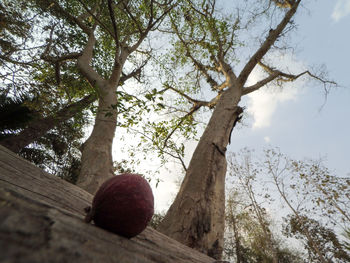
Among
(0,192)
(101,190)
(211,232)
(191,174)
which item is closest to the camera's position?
(0,192)

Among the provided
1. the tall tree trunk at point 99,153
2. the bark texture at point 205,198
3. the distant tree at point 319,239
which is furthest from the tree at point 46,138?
the distant tree at point 319,239

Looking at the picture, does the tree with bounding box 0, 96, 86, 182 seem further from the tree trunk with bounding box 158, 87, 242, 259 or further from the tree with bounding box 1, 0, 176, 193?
the tree trunk with bounding box 158, 87, 242, 259

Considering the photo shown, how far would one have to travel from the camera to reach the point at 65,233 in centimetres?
39

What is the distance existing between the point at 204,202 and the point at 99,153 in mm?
1726

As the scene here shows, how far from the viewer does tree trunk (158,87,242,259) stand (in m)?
2.14

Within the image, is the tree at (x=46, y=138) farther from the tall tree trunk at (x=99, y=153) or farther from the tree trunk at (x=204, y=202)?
the tree trunk at (x=204, y=202)

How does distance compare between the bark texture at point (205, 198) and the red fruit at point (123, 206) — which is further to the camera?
the bark texture at point (205, 198)

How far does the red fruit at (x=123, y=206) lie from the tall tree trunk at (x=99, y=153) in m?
1.73

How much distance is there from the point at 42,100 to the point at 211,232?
604 cm

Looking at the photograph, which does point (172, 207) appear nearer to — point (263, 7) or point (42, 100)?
point (42, 100)

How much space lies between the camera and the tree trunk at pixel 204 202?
2145 mm

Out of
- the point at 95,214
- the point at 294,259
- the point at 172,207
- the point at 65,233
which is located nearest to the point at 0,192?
the point at 65,233

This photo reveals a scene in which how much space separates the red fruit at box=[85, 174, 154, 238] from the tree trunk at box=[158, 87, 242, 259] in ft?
4.96

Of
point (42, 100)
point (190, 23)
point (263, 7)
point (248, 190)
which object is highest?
point (263, 7)
